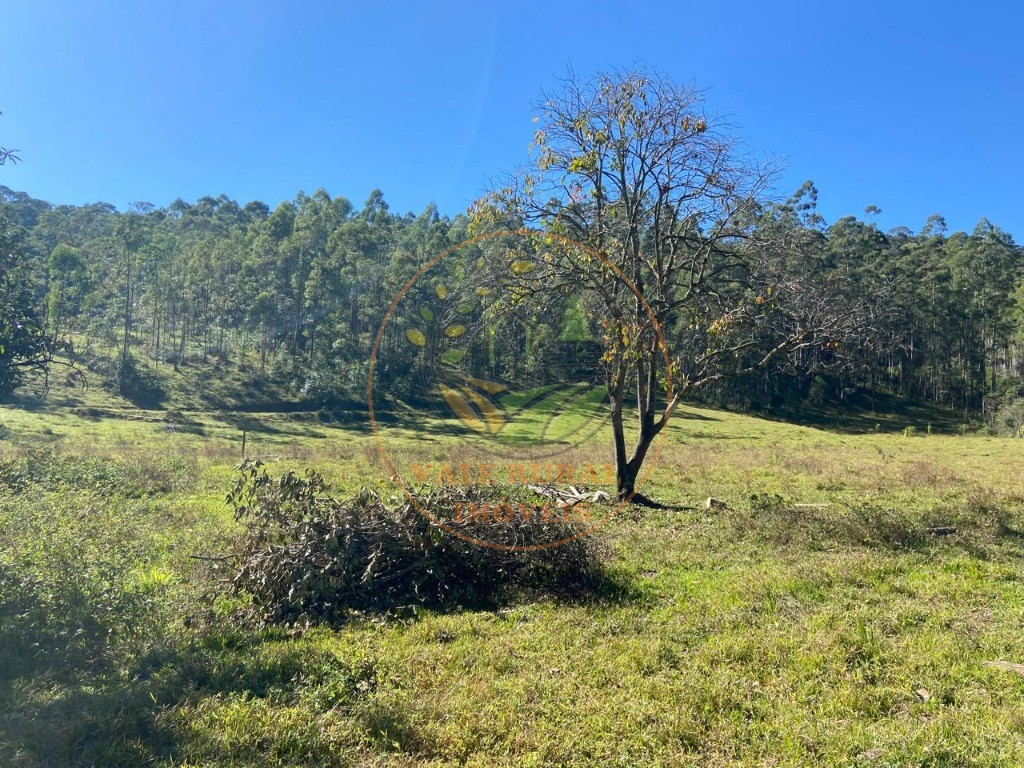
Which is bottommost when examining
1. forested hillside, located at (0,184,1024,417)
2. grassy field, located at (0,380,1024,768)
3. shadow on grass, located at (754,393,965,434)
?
grassy field, located at (0,380,1024,768)

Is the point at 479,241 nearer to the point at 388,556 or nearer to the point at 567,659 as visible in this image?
the point at 388,556

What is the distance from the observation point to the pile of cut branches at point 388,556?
682 centimetres

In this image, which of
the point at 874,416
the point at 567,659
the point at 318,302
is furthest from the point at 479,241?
the point at 874,416

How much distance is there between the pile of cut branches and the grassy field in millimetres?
367

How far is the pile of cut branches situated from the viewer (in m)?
6.82

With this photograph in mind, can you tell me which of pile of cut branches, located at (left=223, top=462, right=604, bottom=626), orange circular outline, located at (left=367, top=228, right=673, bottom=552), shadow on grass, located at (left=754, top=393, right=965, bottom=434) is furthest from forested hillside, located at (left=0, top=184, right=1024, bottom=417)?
pile of cut branches, located at (left=223, top=462, right=604, bottom=626)

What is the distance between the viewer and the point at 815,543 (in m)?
9.52

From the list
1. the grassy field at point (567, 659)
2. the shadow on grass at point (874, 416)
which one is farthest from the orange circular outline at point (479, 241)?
the shadow on grass at point (874, 416)

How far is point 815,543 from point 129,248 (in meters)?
63.3

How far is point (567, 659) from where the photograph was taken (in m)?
5.32

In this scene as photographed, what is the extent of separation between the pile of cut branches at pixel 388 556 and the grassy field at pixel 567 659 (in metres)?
0.37

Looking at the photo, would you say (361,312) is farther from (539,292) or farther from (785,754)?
(785,754)

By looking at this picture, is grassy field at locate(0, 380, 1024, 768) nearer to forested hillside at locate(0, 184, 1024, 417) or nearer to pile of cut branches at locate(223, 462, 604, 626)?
pile of cut branches at locate(223, 462, 604, 626)

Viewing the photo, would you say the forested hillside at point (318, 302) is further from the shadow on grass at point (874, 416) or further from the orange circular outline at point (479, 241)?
the orange circular outline at point (479, 241)
